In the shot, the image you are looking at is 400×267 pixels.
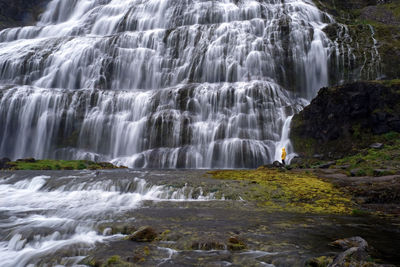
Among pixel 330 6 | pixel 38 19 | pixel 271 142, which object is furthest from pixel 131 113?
pixel 38 19

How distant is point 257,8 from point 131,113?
73.6ft

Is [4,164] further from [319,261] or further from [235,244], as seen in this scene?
[319,261]

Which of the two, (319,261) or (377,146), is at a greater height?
(377,146)

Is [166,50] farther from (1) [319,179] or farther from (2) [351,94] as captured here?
(1) [319,179]

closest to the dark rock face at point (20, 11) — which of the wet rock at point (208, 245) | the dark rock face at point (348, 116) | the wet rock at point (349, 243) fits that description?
the dark rock face at point (348, 116)

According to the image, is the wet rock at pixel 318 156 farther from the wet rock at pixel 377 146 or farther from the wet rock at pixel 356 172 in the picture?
the wet rock at pixel 356 172

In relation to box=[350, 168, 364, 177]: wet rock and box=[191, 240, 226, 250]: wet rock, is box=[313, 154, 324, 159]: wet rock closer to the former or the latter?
box=[350, 168, 364, 177]: wet rock

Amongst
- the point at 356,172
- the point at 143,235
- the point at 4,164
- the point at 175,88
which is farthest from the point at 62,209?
the point at 175,88

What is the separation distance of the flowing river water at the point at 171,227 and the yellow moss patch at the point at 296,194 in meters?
0.70

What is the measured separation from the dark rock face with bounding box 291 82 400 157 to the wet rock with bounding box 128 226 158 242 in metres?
15.0

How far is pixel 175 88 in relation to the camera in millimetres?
28547

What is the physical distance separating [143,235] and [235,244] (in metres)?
2.05

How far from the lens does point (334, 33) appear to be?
A: 102 ft

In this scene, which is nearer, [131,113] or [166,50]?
[131,113]
